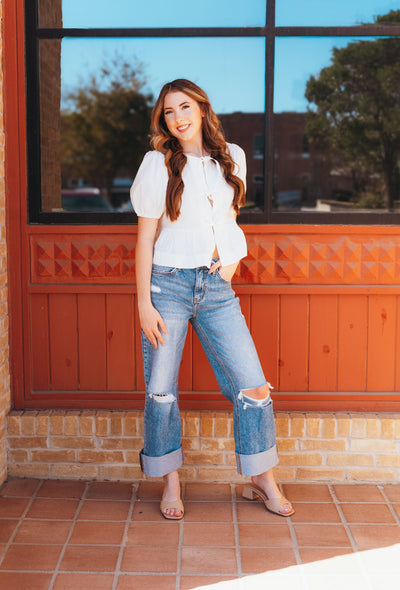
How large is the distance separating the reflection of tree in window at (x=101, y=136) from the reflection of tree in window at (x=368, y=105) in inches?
188

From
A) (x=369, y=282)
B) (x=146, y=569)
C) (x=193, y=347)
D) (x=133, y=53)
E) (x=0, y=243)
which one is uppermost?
(x=133, y=53)

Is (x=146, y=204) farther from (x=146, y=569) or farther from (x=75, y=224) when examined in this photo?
(x=146, y=569)

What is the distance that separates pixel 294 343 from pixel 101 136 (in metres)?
7.83

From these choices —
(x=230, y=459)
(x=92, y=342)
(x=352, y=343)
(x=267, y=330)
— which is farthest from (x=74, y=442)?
(x=352, y=343)

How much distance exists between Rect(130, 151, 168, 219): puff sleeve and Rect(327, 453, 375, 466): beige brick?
1.52 meters

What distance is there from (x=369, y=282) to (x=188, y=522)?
1437mm

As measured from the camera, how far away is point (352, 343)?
10.4ft

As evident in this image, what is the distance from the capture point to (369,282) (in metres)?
3.12

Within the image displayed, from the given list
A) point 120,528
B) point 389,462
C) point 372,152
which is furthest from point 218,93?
point 120,528

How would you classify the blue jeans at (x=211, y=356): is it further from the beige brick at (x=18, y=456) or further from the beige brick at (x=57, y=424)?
the beige brick at (x=18, y=456)

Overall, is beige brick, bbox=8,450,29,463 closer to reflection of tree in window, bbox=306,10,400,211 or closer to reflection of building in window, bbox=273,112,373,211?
reflection of building in window, bbox=273,112,373,211

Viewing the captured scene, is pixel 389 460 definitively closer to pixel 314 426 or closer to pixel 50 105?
pixel 314 426

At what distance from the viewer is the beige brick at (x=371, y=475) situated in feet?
10.2

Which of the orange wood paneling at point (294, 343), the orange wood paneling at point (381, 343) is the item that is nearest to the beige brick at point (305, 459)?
the orange wood paneling at point (294, 343)
